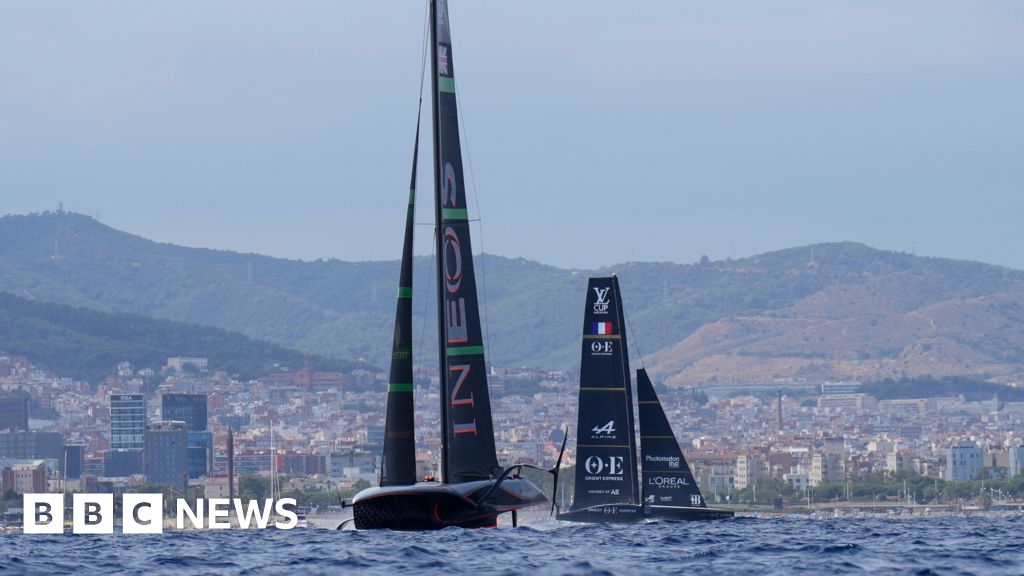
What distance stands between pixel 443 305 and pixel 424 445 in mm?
140857

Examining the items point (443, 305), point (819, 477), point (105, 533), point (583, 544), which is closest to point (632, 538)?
point (583, 544)

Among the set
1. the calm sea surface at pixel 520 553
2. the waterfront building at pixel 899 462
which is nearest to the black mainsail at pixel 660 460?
the calm sea surface at pixel 520 553

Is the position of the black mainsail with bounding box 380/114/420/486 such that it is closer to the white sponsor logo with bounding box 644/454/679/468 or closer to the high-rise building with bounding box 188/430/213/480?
the white sponsor logo with bounding box 644/454/679/468

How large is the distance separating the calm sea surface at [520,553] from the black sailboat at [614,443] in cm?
894

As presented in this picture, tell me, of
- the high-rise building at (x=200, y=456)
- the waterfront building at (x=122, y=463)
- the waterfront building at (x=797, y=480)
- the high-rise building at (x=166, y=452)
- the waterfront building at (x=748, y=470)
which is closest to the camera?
the waterfront building at (x=748, y=470)

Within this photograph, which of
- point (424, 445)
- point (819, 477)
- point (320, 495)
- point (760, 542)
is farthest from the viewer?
point (424, 445)

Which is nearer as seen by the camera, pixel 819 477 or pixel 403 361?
pixel 403 361

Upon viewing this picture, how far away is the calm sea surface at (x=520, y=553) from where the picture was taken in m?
24.7

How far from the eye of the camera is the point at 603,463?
44.9m

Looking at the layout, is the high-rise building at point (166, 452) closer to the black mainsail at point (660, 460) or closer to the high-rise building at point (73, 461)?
the high-rise building at point (73, 461)

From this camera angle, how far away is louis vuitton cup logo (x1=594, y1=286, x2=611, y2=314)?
1753 inches

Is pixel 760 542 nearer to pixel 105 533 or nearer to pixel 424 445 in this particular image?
pixel 105 533

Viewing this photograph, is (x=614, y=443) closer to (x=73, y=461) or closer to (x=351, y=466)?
(x=351, y=466)

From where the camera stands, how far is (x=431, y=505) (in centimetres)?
3275
